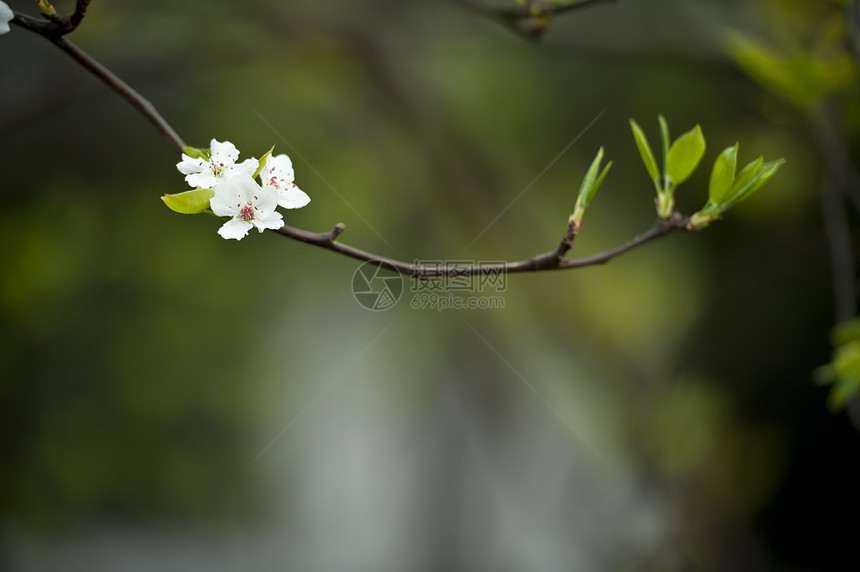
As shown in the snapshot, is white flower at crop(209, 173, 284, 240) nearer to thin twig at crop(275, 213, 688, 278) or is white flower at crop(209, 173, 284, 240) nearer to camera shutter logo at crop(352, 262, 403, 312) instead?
thin twig at crop(275, 213, 688, 278)

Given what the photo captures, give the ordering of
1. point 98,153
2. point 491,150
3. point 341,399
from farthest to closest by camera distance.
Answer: point 341,399 → point 98,153 → point 491,150

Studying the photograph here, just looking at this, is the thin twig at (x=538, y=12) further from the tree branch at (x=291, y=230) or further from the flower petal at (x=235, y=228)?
the flower petal at (x=235, y=228)

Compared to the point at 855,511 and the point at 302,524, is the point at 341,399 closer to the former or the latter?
the point at 302,524

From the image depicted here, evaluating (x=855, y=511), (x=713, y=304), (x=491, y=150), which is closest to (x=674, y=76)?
(x=491, y=150)

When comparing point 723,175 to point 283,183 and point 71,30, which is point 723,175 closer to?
point 283,183

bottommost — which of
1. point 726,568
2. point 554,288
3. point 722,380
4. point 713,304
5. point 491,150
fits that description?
point 726,568

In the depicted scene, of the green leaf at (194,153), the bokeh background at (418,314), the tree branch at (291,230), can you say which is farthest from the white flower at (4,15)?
the bokeh background at (418,314)
